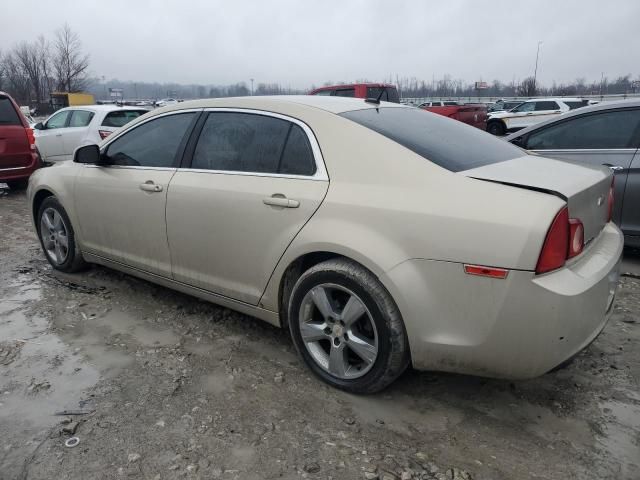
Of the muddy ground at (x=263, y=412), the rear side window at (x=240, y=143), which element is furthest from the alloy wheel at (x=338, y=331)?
the rear side window at (x=240, y=143)

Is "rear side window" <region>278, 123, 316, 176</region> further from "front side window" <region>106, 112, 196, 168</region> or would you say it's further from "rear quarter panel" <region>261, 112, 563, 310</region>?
"front side window" <region>106, 112, 196, 168</region>

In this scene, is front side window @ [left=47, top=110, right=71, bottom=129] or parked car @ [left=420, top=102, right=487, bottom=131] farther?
parked car @ [left=420, top=102, right=487, bottom=131]

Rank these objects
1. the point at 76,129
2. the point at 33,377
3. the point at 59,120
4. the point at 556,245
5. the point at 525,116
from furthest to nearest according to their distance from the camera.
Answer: the point at 525,116
the point at 59,120
the point at 76,129
the point at 33,377
the point at 556,245

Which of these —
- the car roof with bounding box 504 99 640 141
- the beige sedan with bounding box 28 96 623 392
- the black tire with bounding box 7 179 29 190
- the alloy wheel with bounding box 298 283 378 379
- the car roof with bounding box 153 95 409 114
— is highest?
the car roof with bounding box 153 95 409 114

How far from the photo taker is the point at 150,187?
3521 millimetres

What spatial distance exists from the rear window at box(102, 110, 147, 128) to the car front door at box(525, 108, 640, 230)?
8228 millimetres

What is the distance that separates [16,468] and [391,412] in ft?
5.69

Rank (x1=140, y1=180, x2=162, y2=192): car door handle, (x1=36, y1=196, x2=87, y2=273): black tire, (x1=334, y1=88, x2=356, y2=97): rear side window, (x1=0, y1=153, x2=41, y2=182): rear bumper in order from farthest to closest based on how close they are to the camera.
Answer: (x1=334, y1=88, x2=356, y2=97): rear side window
(x1=0, y1=153, x2=41, y2=182): rear bumper
(x1=36, y1=196, x2=87, y2=273): black tire
(x1=140, y1=180, x2=162, y2=192): car door handle

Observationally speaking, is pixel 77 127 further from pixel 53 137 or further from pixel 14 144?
pixel 14 144

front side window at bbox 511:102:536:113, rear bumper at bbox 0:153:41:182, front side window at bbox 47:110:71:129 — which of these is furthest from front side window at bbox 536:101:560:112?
rear bumper at bbox 0:153:41:182

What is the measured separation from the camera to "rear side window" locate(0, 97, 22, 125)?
27.7 ft

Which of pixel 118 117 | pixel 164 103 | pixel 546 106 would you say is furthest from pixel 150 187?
pixel 164 103

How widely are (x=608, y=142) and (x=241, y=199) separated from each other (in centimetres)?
376

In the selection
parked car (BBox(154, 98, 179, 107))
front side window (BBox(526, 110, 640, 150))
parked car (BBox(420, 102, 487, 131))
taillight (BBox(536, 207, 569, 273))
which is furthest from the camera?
parked car (BBox(420, 102, 487, 131))
